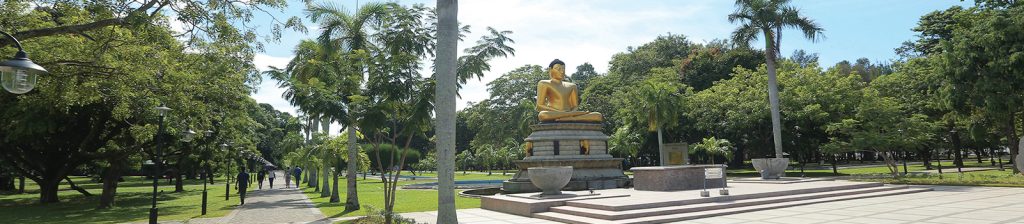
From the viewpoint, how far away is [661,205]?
1358 cm

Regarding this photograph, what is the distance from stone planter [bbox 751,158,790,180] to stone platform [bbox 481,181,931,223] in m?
5.25

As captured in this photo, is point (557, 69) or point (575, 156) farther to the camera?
point (557, 69)

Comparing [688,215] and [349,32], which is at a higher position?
[349,32]

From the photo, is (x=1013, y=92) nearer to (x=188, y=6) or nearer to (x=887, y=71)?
(x=188, y=6)

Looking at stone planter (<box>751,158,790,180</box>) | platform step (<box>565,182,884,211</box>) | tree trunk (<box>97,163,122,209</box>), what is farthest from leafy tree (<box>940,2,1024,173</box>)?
tree trunk (<box>97,163,122,209</box>)

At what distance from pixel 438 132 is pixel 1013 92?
2547cm

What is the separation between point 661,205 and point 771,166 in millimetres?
11540

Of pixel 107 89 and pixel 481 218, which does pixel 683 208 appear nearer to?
pixel 481 218

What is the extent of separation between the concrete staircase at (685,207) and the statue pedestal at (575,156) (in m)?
7.62

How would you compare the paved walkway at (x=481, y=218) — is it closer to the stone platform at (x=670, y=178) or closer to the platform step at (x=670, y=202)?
the platform step at (x=670, y=202)

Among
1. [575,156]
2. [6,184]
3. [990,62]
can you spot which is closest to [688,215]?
[575,156]

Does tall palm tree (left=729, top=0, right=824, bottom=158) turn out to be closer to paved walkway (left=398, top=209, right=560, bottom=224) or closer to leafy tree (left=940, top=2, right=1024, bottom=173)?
leafy tree (left=940, top=2, right=1024, bottom=173)

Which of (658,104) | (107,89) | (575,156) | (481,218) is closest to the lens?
(481,218)

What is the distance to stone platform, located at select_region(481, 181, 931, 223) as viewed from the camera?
12.8m
